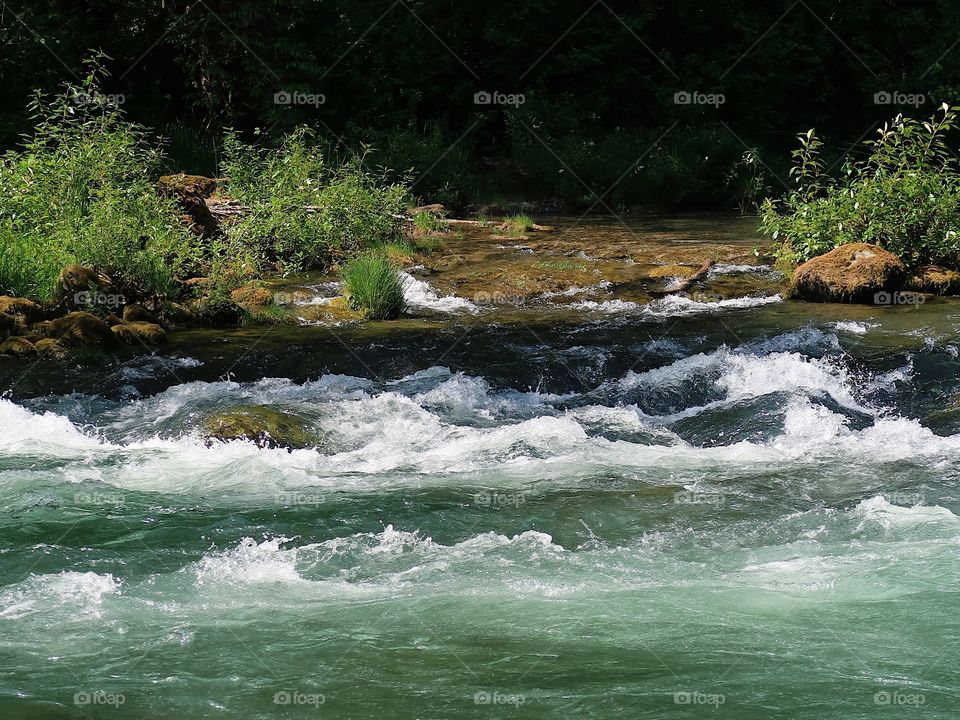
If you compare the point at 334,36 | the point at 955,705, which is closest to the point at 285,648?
the point at 955,705

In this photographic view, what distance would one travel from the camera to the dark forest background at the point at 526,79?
19484mm

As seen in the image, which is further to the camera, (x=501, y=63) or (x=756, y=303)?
(x=501, y=63)

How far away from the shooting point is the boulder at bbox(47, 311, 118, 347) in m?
9.09

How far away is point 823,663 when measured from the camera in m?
4.09

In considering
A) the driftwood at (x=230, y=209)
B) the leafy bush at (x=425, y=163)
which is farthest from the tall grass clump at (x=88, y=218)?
Answer: the leafy bush at (x=425, y=163)

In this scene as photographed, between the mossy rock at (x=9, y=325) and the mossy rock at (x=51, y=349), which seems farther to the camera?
the mossy rock at (x=9, y=325)

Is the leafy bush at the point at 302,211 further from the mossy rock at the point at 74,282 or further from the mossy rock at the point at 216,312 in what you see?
the mossy rock at the point at 74,282

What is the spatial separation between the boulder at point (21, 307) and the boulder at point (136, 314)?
2.64 ft

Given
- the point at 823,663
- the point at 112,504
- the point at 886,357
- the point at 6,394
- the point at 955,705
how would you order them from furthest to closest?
the point at 886,357
the point at 6,394
the point at 112,504
the point at 823,663
the point at 955,705

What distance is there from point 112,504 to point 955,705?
440 centimetres

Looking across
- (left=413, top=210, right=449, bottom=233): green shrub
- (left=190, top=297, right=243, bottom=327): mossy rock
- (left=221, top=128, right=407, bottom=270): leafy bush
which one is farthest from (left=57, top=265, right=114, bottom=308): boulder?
(left=413, top=210, right=449, bottom=233): green shrub

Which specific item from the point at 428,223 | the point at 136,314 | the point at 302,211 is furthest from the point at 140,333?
the point at 428,223

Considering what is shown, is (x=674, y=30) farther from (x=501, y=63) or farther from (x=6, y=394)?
(x=6, y=394)

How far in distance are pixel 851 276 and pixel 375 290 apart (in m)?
4.84
